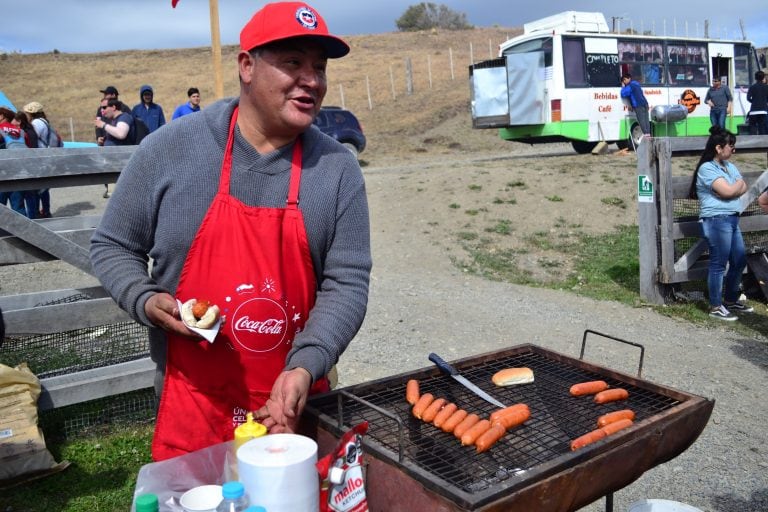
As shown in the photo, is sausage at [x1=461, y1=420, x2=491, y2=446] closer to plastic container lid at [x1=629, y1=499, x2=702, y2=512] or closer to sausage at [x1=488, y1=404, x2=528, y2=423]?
sausage at [x1=488, y1=404, x2=528, y2=423]

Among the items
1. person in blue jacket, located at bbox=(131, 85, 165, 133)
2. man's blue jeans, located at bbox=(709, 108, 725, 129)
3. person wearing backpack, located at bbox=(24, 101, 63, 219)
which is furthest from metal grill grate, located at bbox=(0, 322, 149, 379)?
man's blue jeans, located at bbox=(709, 108, 725, 129)

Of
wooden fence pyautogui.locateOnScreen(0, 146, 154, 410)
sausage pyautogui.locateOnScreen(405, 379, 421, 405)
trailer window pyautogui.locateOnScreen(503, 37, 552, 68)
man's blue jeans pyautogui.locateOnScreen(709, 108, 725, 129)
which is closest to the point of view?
sausage pyautogui.locateOnScreen(405, 379, 421, 405)

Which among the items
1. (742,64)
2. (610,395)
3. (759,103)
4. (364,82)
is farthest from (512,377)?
(364,82)

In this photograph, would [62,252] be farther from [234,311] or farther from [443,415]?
[443,415]

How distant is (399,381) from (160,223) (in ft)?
3.67

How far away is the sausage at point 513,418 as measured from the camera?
2.31m

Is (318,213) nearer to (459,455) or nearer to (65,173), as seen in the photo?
(459,455)

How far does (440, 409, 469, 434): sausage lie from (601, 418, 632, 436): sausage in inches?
18.7

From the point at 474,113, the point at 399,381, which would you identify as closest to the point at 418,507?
→ the point at 399,381

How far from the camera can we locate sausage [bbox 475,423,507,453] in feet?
7.20

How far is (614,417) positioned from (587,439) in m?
0.24

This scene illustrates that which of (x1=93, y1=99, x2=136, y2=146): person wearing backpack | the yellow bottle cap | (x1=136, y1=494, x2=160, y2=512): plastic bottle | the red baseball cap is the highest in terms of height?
(x1=93, y1=99, x2=136, y2=146): person wearing backpack

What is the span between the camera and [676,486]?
14.0 ft

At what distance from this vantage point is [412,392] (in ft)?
8.41
